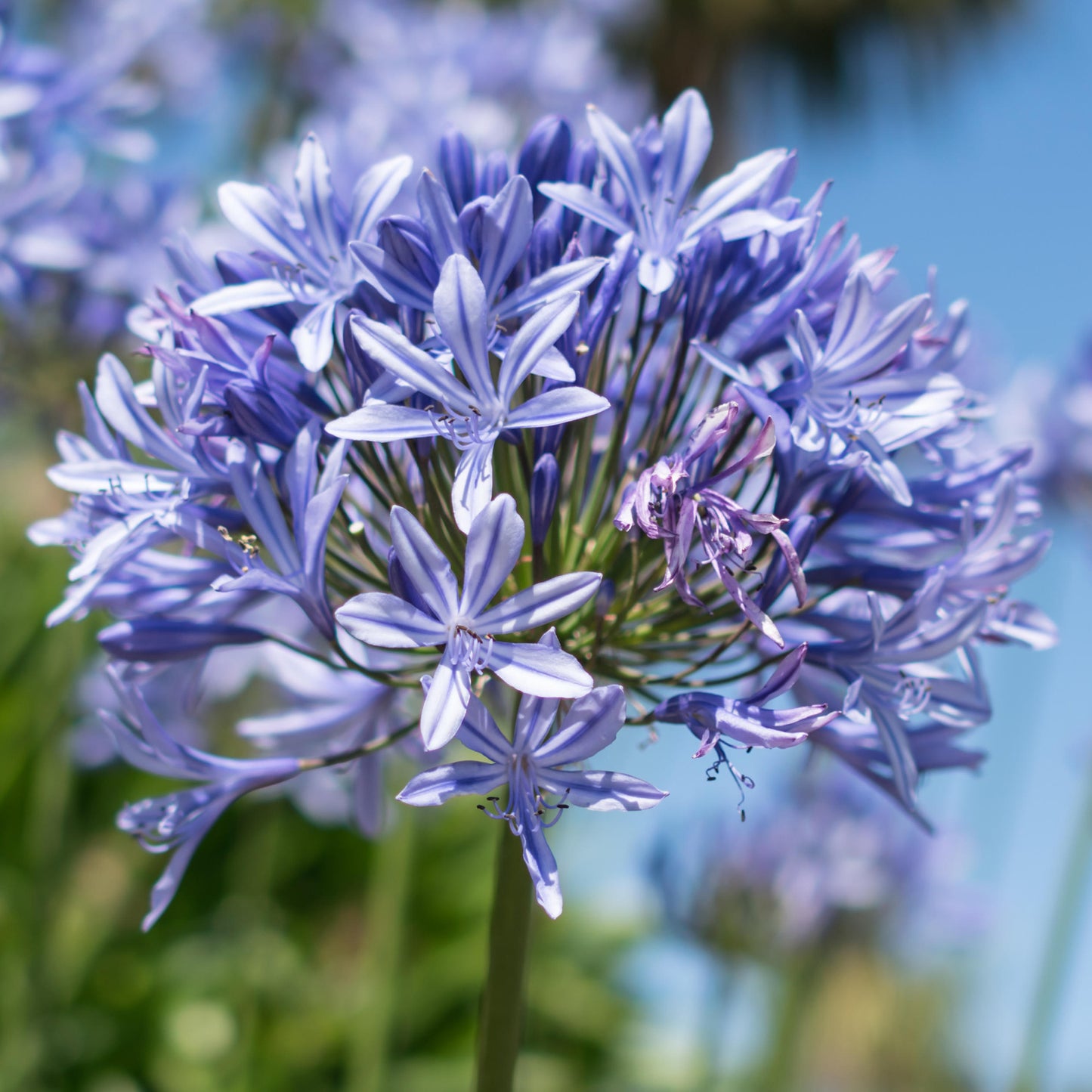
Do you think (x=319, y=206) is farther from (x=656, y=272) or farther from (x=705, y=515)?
(x=705, y=515)

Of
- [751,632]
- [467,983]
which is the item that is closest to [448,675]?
[751,632]

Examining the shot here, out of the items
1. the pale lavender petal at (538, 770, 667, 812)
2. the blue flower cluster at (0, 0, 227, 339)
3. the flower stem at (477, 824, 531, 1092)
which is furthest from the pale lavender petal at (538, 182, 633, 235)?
the blue flower cluster at (0, 0, 227, 339)

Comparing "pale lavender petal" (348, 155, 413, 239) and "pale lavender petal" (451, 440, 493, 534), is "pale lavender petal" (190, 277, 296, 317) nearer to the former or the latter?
"pale lavender petal" (348, 155, 413, 239)

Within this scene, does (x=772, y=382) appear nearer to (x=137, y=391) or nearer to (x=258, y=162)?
(x=137, y=391)

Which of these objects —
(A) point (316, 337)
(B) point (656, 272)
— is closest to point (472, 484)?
(A) point (316, 337)

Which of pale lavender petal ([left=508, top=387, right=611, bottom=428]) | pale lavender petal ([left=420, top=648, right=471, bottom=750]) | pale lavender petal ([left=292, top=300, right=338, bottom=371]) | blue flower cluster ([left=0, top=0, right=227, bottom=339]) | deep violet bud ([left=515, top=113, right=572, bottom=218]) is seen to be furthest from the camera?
blue flower cluster ([left=0, top=0, right=227, bottom=339])

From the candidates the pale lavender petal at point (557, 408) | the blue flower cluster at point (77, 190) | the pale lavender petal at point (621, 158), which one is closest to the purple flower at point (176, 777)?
the pale lavender petal at point (557, 408)
